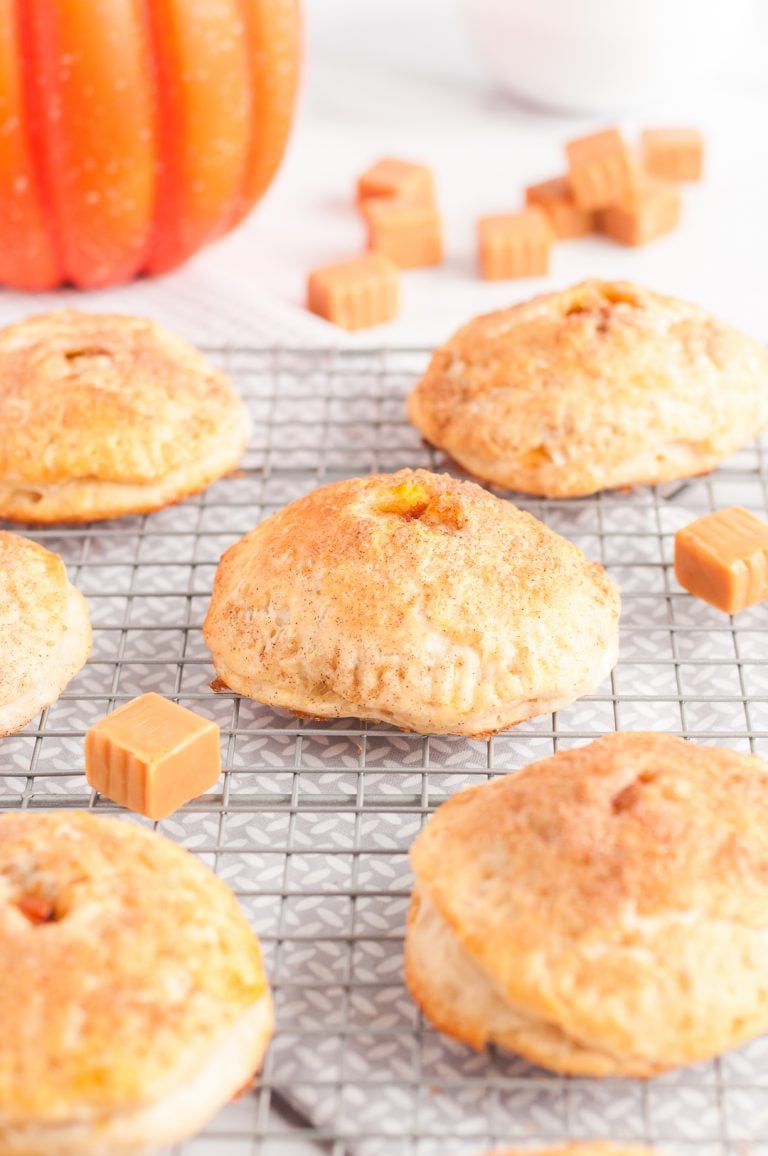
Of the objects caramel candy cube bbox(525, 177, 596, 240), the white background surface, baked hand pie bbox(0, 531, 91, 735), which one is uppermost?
baked hand pie bbox(0, 531, 91, 735)

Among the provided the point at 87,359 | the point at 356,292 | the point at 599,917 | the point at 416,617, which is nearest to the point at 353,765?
the point at 416,617

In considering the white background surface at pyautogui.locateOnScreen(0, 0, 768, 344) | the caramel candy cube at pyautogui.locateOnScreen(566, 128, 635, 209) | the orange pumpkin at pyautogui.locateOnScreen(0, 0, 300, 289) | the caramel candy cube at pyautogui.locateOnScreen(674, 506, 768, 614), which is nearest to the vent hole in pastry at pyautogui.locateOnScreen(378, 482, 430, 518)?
the caramel candy cube at pyautogui.locateOnScreen(674, 506, 768, 614)

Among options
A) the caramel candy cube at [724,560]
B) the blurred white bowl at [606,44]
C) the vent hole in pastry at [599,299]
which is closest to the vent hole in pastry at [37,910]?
the caramel candy cube at [724,560]

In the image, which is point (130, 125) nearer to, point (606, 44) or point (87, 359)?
point (87, 359)

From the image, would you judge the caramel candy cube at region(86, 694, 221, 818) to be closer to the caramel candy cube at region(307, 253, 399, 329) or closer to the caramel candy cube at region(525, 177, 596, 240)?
the caramel candy cube at region(307, 253, 399, 329)

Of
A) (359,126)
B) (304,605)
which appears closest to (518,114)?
(359,126)

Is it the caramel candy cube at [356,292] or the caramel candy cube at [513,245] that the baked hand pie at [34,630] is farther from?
Answer: the caramel candy cube at [513,245]

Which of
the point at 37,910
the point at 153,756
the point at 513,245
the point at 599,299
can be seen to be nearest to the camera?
the point at 37,910
